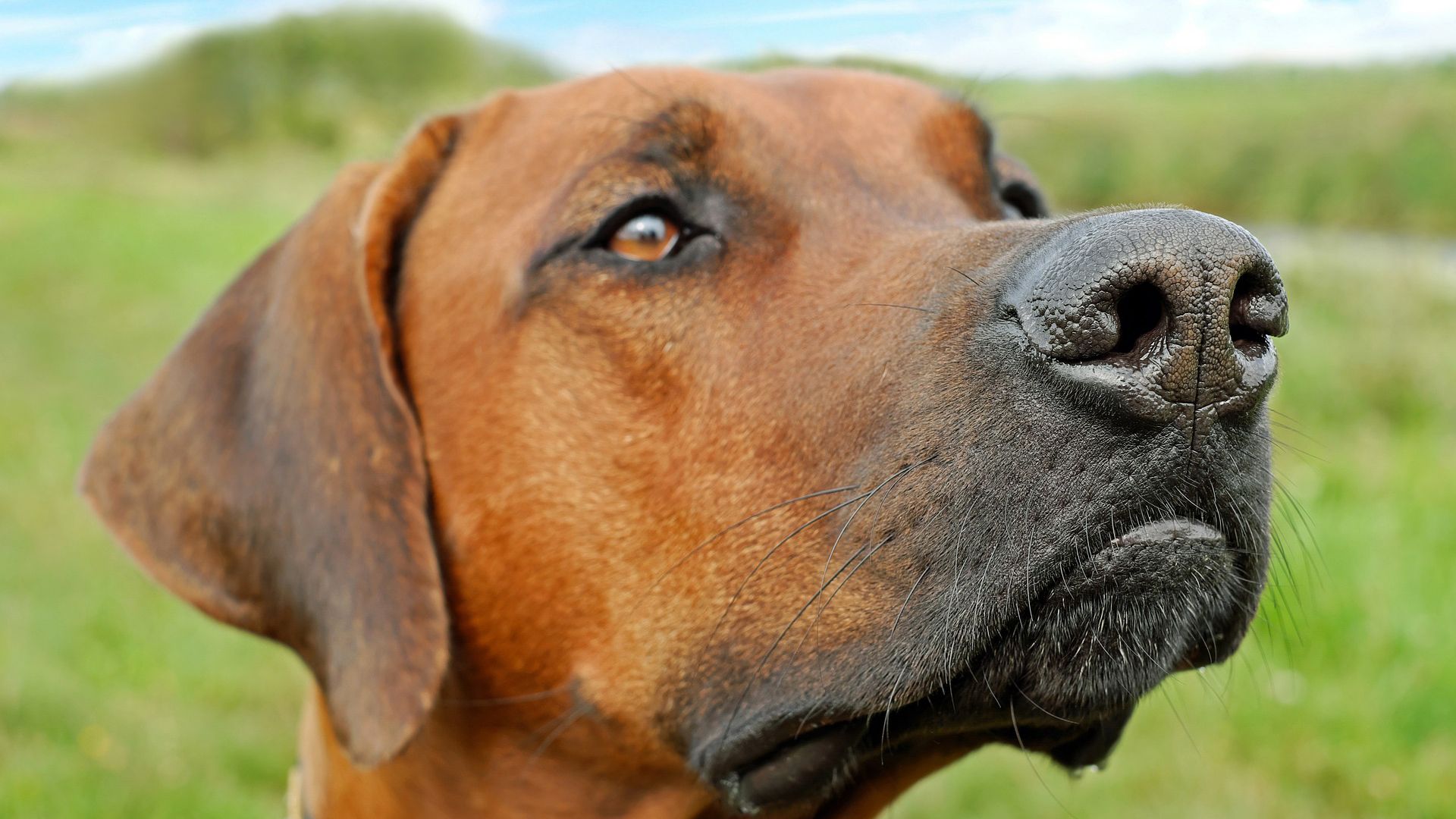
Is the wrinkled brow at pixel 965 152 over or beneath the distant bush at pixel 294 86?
over

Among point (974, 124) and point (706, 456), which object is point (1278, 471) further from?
point (706, 456)

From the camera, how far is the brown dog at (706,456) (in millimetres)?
2049

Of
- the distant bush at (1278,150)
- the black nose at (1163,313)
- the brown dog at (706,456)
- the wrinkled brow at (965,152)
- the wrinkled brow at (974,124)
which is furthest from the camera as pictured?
the distant bush at (1278,150)

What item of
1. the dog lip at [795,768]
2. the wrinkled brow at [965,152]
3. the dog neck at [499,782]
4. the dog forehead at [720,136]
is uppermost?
the dog forehead at [720,136]

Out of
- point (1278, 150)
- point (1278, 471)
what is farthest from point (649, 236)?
point (1278, 150)

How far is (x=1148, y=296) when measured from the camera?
196 cm

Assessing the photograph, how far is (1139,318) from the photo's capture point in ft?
6.54

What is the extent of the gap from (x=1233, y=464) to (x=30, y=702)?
534 cm

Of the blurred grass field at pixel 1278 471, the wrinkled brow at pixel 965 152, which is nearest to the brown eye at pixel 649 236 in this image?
the wrinkled brow at pixel 965 152

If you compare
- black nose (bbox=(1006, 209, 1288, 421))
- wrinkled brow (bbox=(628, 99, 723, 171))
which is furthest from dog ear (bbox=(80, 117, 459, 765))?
black nose (bbox=(1006, 209, 1288, 421))

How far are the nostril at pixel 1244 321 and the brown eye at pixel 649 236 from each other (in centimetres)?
125

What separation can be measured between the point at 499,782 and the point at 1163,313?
185cm

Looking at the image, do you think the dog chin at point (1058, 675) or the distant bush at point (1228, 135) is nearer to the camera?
the dog chin at point (1058, 675)

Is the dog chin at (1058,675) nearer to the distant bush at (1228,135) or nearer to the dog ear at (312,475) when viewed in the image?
the dog ear at (312,475)
